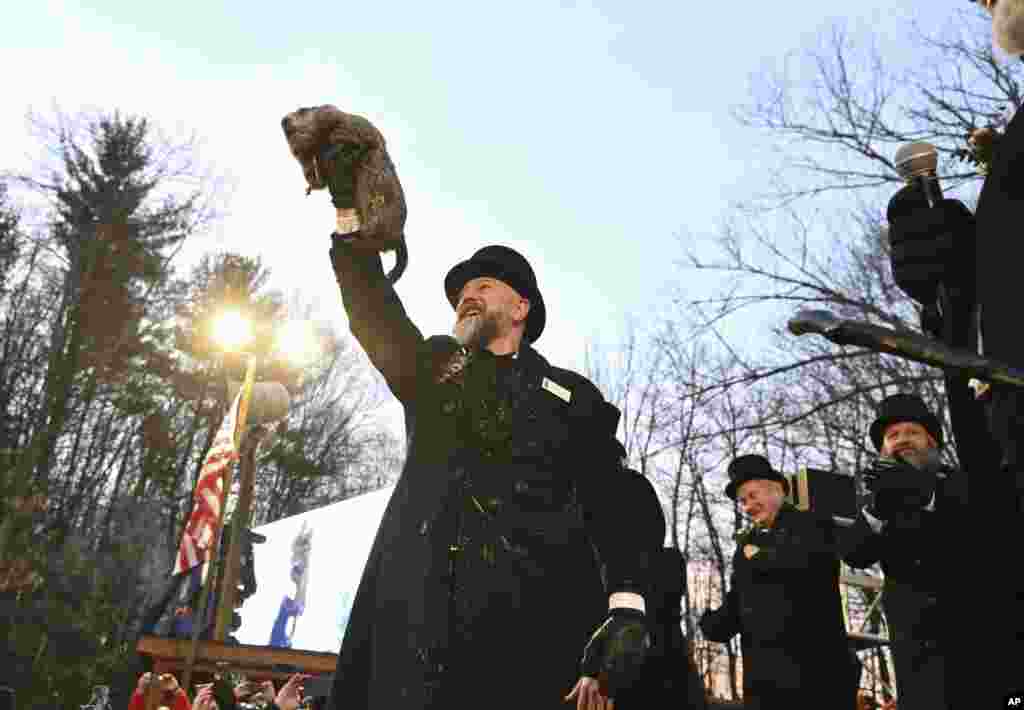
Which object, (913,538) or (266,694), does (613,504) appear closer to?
(913,538)

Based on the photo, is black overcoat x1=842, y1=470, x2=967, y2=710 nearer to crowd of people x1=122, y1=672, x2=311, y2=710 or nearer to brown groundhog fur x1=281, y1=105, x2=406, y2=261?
brown groundhog fur x1=281, y1=105, x2=406, y2=261

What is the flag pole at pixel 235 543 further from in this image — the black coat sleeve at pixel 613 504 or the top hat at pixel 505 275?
the black coat sleeve at pixel 613 504

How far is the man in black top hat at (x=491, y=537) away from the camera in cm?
263

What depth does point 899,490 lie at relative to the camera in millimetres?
3123

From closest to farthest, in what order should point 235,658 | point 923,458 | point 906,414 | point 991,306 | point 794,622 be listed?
point 991,306 → point 923,458 → point 906,414 → point 794,622 → point 235,658

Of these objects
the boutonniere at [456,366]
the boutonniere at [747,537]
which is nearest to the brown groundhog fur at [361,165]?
the boutonniere at [456,366]

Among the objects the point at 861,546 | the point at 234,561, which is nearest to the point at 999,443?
the point at 861,546

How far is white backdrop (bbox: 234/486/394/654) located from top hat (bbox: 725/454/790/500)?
177 inches

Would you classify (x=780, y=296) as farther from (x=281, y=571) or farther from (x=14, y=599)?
(x=14, y=599)

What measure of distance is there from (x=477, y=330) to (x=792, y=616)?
3.51 metres

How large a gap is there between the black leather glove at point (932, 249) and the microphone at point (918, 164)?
0.16 m

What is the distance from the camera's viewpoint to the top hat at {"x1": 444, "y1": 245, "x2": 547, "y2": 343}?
360 centimetres

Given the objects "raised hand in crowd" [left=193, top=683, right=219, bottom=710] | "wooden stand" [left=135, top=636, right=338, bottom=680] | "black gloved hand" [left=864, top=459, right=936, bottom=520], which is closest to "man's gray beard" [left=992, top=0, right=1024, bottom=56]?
"black gloved hand" [left=864, top=459, right=936, bottom=520]

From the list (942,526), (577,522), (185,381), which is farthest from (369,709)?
(185,381)
